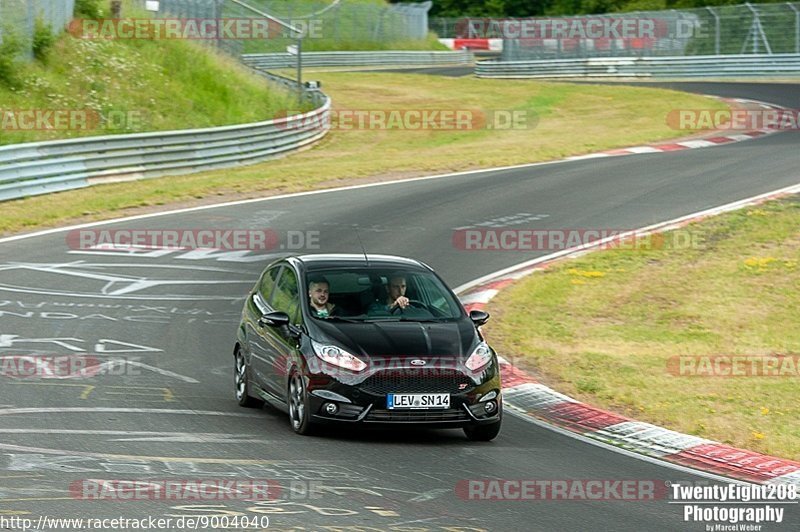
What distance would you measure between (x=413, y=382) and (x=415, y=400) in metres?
0.15

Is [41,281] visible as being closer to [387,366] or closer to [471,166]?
[387,366]

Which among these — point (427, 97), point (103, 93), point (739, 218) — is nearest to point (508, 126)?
point (427, 97)

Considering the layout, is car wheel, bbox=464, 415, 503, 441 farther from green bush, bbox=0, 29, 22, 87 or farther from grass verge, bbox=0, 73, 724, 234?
green bush, bbox=0, 29, 22, 87

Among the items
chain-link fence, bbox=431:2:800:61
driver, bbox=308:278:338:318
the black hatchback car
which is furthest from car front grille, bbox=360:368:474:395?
chain-link fence, bbox=431:2:800:61

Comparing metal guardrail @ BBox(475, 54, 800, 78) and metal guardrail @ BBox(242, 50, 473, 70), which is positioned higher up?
metal guardrail @ BBox(475, 54, 800, 78)

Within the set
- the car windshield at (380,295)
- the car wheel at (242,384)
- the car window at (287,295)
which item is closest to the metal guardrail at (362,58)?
the car wheel at (242,384)

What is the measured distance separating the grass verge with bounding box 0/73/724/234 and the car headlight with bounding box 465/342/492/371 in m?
13.0

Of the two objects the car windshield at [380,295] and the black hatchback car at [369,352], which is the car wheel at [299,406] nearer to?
the black hatchback car at [369,352]

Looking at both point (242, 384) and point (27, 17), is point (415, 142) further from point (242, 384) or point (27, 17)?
point (242, 384)

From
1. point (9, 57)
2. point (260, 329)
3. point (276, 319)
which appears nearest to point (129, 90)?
point (9, 57)

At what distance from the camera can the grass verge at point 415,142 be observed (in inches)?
982

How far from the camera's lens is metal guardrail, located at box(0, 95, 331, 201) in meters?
24.8

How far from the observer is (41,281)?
17.5 m

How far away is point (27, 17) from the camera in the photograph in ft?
107
